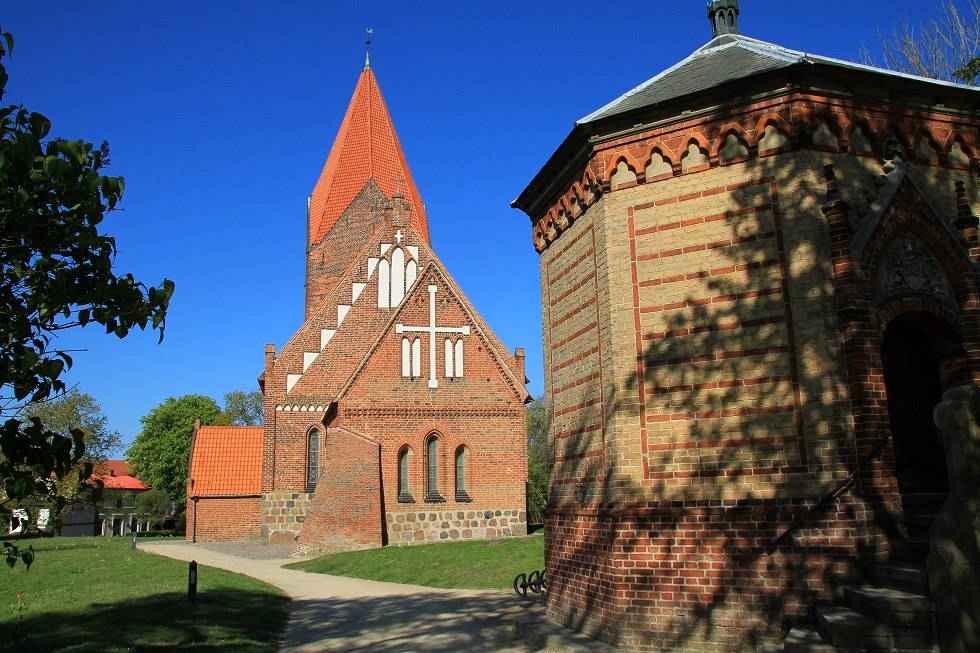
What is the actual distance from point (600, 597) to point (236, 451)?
1226 inches

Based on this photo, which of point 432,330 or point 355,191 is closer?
point 432,330

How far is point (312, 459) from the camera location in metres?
29.5

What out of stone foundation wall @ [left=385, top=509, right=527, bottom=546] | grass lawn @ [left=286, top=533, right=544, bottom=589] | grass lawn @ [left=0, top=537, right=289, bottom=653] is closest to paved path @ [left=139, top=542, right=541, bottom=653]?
grass lawn @ [left=0, top=537, right=289, bottom=653]

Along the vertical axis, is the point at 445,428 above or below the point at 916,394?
above

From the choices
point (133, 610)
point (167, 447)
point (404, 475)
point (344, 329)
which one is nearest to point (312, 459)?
point (404, 475)

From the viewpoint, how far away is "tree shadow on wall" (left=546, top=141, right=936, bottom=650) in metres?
7.98

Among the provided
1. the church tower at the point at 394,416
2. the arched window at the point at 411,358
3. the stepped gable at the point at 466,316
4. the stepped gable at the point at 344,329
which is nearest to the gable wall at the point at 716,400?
the church tower at the point at 394,416

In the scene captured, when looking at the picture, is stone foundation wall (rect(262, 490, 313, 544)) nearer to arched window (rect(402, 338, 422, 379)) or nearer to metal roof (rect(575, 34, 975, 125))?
arched window (rect(402, 338, 422, 379))

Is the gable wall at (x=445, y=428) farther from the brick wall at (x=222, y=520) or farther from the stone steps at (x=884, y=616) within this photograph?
the stone steps at (x=884, y=616)

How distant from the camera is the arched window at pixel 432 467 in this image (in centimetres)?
2634

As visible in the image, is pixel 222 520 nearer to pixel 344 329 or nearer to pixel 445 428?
pixel 344 329

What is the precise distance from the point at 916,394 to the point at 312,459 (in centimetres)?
2414

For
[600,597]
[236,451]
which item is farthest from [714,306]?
[236,451]

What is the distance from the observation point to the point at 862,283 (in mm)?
8562
